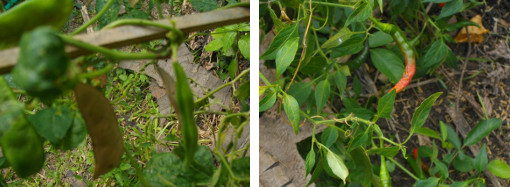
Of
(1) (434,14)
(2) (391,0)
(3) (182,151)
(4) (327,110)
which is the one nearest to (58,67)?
(3) (182,151)

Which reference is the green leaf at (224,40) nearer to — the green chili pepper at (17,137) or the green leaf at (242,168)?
the green leaf at (242,168)

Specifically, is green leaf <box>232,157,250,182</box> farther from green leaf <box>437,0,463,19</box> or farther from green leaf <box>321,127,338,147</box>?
green leaf <box>437,0,463,19</box>

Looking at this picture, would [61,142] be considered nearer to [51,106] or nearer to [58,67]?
[51,106]

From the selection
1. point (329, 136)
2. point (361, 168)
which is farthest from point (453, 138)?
point (329, 136)

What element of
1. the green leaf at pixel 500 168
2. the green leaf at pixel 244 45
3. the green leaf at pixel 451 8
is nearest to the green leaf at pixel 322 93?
the green leaf at pixel 244 45

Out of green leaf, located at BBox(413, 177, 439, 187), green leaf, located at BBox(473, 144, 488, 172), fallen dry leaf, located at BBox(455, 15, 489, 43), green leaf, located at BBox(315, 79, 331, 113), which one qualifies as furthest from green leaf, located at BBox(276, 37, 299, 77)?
fallen dry leaf, located at BBox(455, 15, 489, 43)

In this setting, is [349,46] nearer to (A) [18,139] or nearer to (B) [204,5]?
(B) [204,5]
